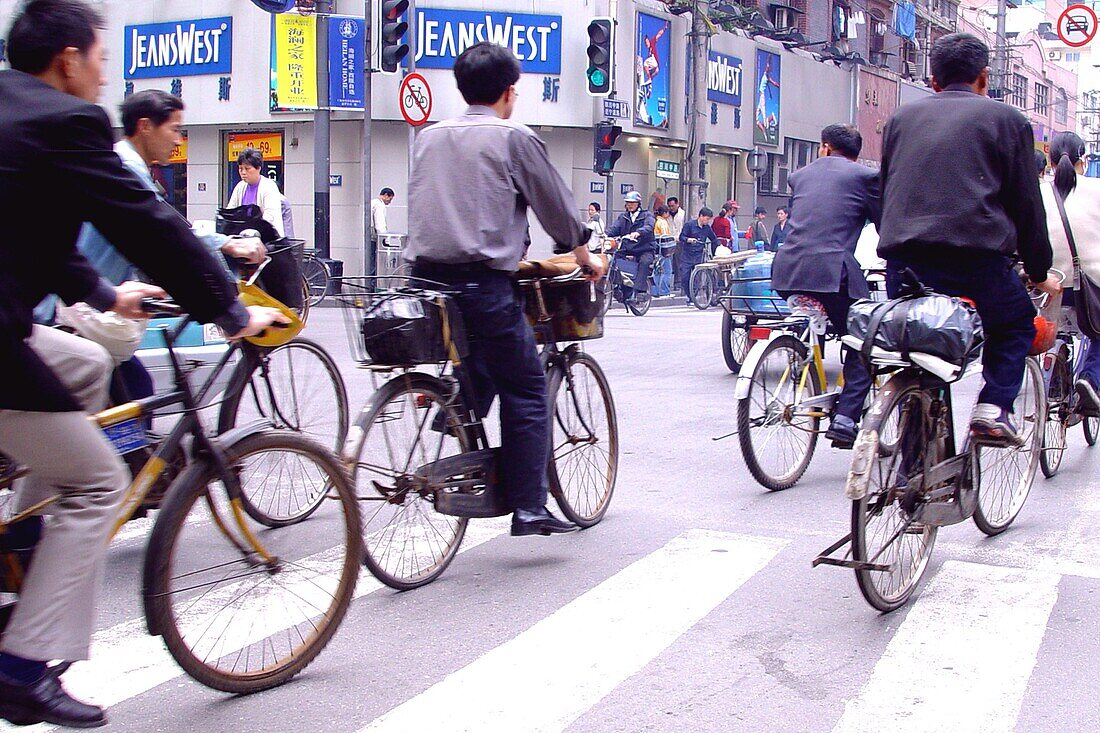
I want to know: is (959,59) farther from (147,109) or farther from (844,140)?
(147,109)

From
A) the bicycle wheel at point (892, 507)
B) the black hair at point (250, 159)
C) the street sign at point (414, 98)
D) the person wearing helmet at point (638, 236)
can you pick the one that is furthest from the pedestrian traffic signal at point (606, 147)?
the bicycle wheel at point (892, 507)

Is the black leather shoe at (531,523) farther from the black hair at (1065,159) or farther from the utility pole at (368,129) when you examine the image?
the utility pole at (368,129)

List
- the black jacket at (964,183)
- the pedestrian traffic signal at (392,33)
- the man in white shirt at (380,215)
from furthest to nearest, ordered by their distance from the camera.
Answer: the man in white shirt at (380,215)
the pedestrian traffic signal at (392,33)
the black jacket at (964,183)

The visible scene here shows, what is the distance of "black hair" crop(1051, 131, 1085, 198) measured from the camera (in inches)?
252

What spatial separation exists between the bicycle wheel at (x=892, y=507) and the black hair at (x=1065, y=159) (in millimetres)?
2393

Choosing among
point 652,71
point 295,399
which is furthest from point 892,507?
point 652,71

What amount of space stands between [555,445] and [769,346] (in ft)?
4.57

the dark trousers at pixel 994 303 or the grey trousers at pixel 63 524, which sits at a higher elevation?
the dark trousers at pixel 994 303

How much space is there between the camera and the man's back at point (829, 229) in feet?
21.6

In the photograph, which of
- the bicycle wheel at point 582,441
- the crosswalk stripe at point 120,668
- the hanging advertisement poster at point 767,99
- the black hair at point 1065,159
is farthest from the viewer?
the hanging advertisement poster at point 767,99

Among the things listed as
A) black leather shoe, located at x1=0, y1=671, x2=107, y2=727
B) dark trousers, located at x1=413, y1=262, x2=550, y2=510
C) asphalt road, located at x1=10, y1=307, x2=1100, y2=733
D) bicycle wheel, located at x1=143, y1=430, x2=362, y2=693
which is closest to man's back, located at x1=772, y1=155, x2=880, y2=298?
asphalt road, located at x1=10, y1=307, x2=1100, y2=733

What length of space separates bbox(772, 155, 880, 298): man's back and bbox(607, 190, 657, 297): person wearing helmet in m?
13.4

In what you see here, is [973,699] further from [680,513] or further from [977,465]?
[680,513]

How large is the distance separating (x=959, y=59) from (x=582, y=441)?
7.06 feet
